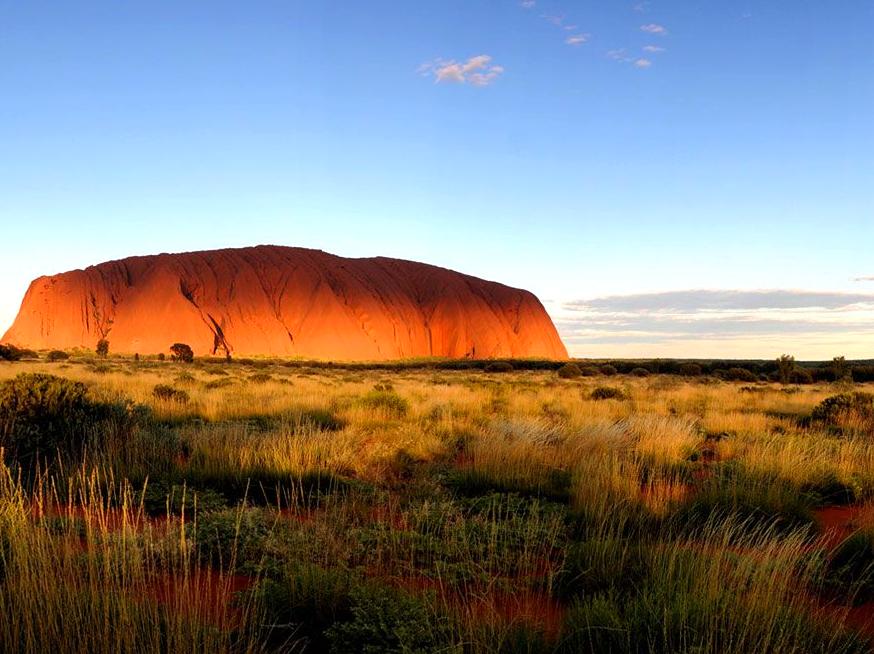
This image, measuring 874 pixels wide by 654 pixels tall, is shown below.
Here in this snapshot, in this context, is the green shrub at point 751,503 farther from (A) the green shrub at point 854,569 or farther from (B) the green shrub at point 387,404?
(B) the green shrub at point 387,404

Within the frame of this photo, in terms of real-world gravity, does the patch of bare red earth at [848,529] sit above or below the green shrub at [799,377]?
above

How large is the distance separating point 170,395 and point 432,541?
13.2 metres

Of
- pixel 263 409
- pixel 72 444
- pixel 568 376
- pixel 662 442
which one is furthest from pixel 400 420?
pixel 568 376

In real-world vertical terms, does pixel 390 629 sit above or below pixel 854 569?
above

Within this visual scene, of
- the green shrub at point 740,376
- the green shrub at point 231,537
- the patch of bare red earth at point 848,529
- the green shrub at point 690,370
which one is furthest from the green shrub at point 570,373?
the green shrub at point 231,537

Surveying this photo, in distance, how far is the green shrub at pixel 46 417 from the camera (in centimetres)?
786

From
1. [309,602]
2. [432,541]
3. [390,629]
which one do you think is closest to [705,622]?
[390,629]

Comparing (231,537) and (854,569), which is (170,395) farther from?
(854,569)

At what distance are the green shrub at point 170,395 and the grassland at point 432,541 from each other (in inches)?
108

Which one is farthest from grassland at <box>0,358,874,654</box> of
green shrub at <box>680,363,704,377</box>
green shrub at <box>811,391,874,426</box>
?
green shrub at <box>680,363,704,377</box>

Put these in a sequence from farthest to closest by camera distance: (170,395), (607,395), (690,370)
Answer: (690,370) → (607,395) → (170,395)

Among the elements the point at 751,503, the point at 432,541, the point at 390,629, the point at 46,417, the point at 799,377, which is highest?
the point at 46,417

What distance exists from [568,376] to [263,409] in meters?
27.7

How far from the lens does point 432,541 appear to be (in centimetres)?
488
